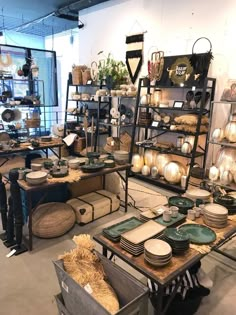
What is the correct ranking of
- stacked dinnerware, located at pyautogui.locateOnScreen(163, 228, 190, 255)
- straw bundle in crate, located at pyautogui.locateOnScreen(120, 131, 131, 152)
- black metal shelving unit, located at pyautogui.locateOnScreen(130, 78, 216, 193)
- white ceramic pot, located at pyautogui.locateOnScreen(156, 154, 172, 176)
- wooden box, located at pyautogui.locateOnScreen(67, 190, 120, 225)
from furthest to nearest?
straw bundle in crate, located at pyautogui.locateOnScreen(120, 131, 131, 152) → white ceramic pot, located at pyautogui.locateOnScreen(156, 154, 172, 176) → black metal shelving unit, located at pyautogui.locateOnScreen(130, 78, 216, 193) → wooden box, located at pyautogui.locateOnScreen(67, 190, 120, 225) → stacked dinnerware, located at pyautogui.locateOnScreen(163, 228, 190, 255)

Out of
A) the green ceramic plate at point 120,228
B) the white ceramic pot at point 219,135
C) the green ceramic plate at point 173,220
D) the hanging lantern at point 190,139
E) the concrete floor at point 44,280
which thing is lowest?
the concrete floor at point 44,280

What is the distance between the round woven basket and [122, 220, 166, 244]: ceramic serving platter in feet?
4.20

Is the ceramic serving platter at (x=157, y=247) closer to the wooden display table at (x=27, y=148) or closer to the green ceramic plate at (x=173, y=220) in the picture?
the green ceramic plate at (x=173, y=220)

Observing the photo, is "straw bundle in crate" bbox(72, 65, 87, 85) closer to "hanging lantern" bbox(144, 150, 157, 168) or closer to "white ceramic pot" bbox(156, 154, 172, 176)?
"hanging lantern" bbox(144, 150, 157, 168)

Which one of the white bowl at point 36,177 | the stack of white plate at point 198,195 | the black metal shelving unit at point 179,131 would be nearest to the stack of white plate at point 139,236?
the stack of white plate at point 198,195

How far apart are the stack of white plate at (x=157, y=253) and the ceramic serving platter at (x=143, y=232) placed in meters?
0.07

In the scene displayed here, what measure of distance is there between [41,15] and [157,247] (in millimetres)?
6948

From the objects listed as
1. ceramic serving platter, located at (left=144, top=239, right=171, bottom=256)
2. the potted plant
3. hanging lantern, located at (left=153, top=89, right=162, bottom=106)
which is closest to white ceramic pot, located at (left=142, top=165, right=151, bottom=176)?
hanging lantern, located at (left=153, top=89, right=162, bottom=106)

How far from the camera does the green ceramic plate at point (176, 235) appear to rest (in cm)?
151

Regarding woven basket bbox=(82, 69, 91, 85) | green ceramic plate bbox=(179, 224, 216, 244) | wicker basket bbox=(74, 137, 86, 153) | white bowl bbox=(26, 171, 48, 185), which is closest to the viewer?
green ceramic plate bbox=(179, 224, 216, 244)

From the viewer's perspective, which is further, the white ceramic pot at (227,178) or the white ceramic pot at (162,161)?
the white ceramic pot at (162,161)

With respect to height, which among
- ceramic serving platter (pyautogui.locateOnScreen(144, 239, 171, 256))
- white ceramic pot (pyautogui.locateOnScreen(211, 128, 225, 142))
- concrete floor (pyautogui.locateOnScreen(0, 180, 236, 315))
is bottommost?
concrete floor (pyautogui.locateOnScreen(0, 180, 236, 315))

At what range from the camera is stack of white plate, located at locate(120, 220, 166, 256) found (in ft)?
4.93

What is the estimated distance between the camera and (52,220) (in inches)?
105
